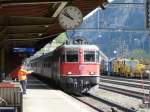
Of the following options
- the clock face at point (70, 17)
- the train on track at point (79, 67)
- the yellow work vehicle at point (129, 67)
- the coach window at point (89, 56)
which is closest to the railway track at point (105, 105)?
the train on track at point (79, 67)

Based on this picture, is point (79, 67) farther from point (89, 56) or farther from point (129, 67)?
point (129, 67)

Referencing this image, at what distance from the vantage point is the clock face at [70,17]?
46.7 feet

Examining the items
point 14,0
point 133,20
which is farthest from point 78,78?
point 133,20

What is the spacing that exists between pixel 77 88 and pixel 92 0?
17.0m

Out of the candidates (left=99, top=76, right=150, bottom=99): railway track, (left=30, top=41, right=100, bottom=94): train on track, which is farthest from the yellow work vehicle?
(left=30, top=41, right=100, bottom=94): train on track

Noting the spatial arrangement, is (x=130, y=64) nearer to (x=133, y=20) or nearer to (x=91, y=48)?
(x=91, y=48)

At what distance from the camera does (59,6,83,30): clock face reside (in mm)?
14227

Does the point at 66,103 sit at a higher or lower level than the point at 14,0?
lower

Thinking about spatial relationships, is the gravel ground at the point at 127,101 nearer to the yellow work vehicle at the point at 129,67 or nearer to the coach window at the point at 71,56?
the coach window at the point at 71,56

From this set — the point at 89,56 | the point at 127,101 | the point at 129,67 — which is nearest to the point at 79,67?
the point at 89,56

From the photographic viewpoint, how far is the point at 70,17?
47.5 ft

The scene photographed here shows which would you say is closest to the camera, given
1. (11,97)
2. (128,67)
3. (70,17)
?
(11,97)

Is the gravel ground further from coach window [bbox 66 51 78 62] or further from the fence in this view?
the fence

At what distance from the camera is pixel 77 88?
29.9 metres
